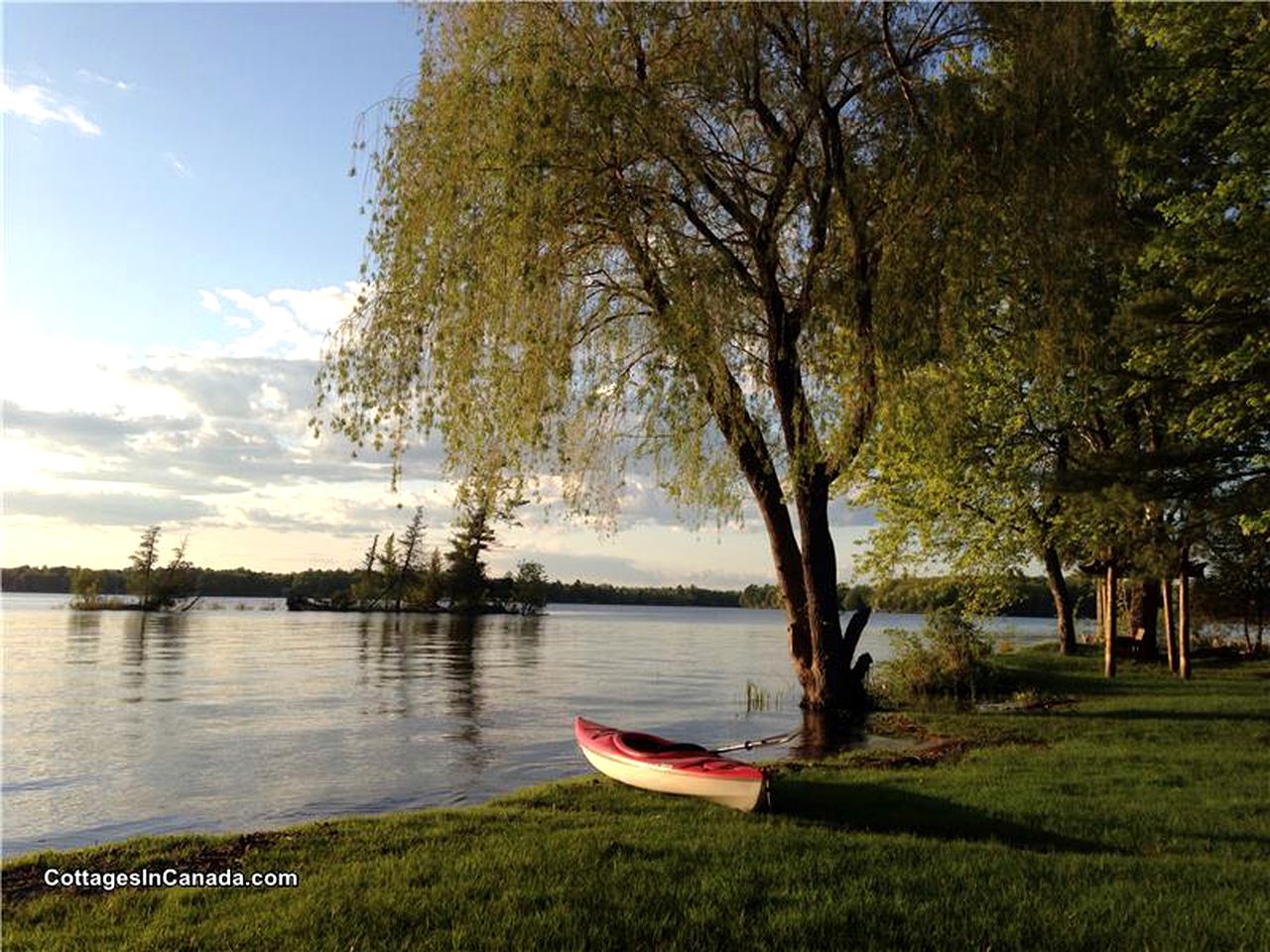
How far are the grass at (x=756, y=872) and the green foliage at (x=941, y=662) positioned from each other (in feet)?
35.7

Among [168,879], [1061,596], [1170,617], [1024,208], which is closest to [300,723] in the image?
[168,879]

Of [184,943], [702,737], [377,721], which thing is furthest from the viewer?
[377,721]

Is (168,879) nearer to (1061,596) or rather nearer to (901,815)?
(901,815)

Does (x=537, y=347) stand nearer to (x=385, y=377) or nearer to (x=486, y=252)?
(x=486, y=252)

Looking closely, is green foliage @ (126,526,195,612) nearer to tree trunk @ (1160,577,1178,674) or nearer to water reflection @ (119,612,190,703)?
water reflection @ (119,612,190,703)

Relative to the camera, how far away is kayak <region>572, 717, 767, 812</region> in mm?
9953

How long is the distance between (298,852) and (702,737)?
11.4 metres

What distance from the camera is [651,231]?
15000mm

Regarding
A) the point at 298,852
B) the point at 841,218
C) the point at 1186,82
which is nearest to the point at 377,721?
the point at 298,852

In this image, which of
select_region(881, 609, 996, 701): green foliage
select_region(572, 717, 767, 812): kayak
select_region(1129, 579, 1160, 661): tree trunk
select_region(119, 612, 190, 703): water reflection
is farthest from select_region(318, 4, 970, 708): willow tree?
select_region(1129, 579, 1160, 661): tree trunk

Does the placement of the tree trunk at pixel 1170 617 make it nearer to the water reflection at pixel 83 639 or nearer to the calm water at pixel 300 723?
the calm water at pixel 300 723

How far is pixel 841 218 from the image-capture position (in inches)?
614

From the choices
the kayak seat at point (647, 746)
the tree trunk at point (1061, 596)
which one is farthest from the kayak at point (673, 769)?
the tree trunk at point (1061, 596)

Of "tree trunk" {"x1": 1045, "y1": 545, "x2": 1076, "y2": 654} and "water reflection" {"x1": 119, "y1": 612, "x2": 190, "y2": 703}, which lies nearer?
"water reflection" {"x1": 119, "y1": 612, "x2": 190, "y2": 703}
